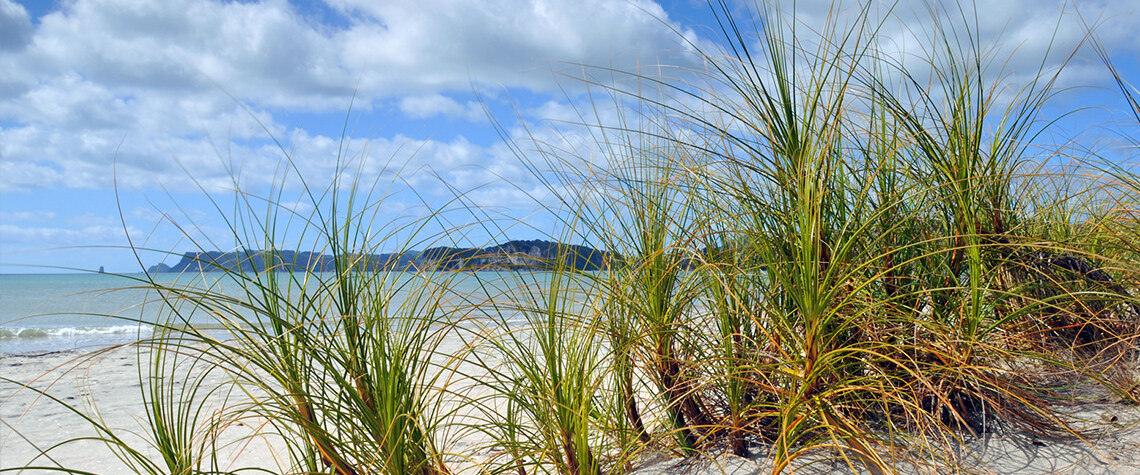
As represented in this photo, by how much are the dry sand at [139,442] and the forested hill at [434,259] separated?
1.49ft

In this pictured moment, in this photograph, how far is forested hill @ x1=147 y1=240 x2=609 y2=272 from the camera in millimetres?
2076

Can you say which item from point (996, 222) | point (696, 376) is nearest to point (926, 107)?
point (996, 222)

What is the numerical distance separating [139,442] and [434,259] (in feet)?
13.3

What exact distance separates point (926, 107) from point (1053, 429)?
1.29 meters

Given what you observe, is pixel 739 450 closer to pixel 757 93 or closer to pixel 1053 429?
pixel 1053 429

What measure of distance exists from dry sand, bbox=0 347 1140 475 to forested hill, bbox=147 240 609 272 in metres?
0.46

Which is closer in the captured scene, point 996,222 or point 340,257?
point 340,257

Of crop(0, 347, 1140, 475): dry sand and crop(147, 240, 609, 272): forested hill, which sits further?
crop(147, 240, 609, 272): forested hill

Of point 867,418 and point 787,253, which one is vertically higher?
point 787,253

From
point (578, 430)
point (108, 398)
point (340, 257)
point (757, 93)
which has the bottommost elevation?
point (108, 398)

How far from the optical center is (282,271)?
93.9 inches

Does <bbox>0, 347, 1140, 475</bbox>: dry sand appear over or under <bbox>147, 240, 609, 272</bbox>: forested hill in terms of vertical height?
under

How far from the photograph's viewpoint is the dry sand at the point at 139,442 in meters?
1.94

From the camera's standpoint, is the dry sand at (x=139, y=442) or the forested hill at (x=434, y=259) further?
the forested hill at (x=434, y=259)
